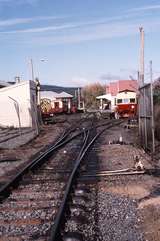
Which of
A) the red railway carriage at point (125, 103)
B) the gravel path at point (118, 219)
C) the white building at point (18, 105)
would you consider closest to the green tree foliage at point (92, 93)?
the red railway carriage at point (125, 103)

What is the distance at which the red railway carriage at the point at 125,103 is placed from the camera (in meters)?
62.0

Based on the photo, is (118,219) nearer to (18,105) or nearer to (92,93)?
(18,105)

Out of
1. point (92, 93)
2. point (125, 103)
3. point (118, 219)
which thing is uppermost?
point (92, 93)

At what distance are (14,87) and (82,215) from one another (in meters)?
44.1

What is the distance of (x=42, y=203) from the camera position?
35.1ft

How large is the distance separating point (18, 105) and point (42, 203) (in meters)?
41.3

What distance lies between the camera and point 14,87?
173ft

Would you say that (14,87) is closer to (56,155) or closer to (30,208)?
(56,155)

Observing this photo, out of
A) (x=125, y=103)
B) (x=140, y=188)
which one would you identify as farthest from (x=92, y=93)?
(x=140, y=188)

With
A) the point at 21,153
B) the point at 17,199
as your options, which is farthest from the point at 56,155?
the point at 17,199

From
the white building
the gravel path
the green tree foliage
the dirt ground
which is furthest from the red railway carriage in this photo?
the green tree foliage

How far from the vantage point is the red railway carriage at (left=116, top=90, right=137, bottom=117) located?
6203 centimetres

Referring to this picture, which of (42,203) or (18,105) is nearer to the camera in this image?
(42,203)

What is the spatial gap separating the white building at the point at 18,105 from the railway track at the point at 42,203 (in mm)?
34761
